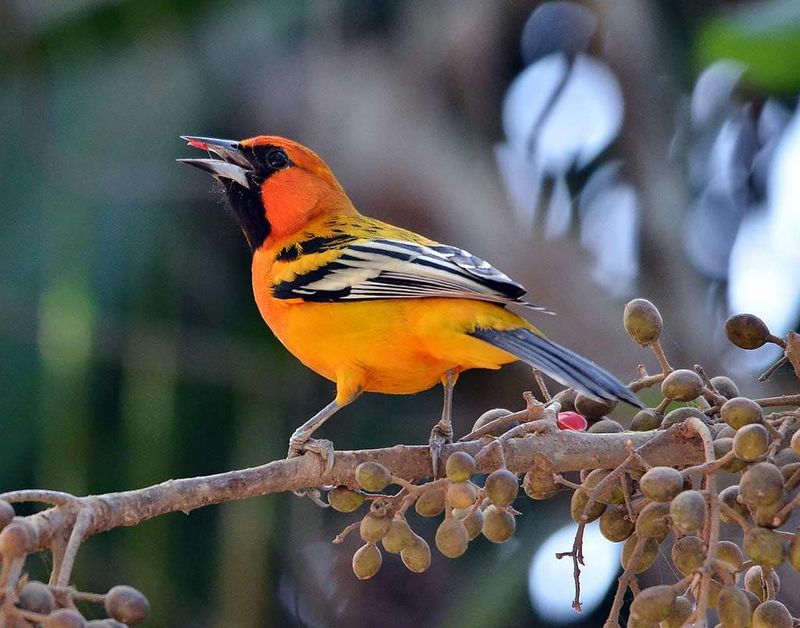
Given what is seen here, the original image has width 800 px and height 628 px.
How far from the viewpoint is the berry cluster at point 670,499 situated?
6.81 feet

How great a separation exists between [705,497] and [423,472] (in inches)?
29.5

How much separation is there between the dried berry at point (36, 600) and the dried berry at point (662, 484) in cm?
100

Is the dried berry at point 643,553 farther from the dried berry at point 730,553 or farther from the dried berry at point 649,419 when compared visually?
the dried berry at point 649,419

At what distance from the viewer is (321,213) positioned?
446 centimetres

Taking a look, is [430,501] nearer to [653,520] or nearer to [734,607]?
[653,520]

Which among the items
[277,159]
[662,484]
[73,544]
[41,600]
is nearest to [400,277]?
[277,159]

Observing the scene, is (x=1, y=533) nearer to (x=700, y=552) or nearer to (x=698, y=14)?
(x=700, y=552)

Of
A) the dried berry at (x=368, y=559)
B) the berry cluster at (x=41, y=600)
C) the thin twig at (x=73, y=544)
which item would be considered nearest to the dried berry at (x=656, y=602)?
the dried berry at (x=368, y=559)

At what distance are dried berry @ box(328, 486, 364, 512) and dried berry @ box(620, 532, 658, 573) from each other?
1.78 ft

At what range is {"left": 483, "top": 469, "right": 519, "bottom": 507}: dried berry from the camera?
7.41ft

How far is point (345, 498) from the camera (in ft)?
8.38

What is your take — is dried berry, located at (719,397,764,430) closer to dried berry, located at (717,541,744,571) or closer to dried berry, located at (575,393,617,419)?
dried berry, located at (717,541,744,571)

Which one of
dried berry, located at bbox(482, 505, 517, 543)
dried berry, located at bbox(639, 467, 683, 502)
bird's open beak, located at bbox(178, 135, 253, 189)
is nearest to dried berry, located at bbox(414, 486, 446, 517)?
dried berry, located at bbox(482, 505, 517, 543)

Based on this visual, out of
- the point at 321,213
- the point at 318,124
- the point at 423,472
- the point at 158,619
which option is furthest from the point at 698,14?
the point at 423,472
